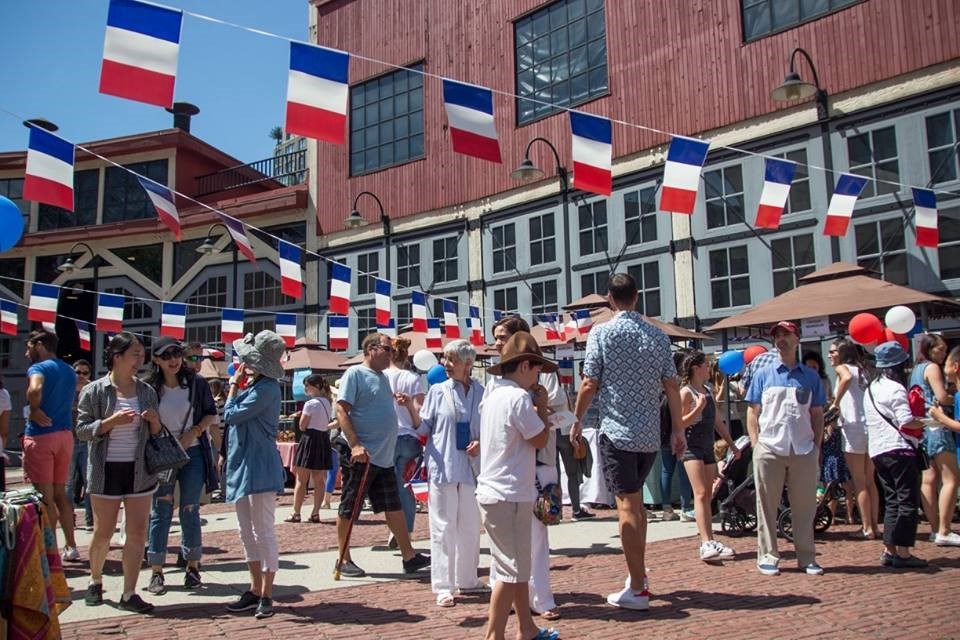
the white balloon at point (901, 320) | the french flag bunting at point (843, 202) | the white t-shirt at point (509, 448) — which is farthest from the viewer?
the french flag bunting at point (843, 202)

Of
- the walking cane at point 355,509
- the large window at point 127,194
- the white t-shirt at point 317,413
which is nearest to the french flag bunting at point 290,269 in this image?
the white t-shirt at point 317,413

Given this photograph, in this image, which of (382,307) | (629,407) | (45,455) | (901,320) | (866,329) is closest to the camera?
(629,407)

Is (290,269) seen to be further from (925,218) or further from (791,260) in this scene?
(925,218)

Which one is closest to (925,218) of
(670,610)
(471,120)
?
(471,120)

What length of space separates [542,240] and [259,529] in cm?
1384

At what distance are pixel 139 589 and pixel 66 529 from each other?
140 centimetres

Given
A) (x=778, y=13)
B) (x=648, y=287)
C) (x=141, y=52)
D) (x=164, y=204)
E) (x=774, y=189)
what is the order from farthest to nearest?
(x=648, y=287) < (x=778, y=13) < (x=774, y=189) < (x=164, y=204) < (x=141, y=52)

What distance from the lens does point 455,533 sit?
5.38 meters

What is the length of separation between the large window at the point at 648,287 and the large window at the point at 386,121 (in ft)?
24.0

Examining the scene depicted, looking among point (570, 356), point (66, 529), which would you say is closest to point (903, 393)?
point (66, 529)

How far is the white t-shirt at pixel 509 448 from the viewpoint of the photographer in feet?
13.0

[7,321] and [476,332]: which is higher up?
[7,321]

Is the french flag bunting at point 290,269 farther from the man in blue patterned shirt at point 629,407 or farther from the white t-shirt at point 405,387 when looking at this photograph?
the man in blue patterned shirt at point 629,407

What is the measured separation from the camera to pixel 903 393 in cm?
621
